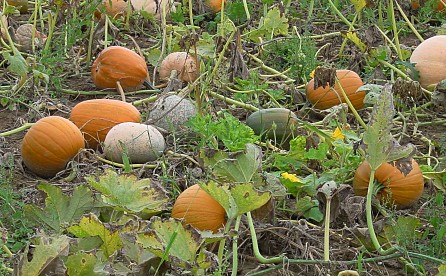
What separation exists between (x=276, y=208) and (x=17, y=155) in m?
1.20

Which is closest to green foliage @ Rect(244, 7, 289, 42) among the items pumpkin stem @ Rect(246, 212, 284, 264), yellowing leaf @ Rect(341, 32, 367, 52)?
yellowing leaf @ Rect(341, 32, 367, 52)

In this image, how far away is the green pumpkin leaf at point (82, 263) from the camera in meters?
2.36

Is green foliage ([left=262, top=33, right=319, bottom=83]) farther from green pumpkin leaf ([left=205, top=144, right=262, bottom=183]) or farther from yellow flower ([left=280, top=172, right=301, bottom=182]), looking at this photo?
→ green pumpkin leaf ([left=205, top=144, right=262, bottom=183])

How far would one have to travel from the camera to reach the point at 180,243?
2396 mm

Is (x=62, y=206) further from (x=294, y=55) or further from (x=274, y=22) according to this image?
(x=274, y=22)

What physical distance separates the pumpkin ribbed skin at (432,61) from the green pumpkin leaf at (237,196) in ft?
6.82

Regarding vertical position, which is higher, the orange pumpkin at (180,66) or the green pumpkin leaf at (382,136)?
the green pumpkin leaf at (382,136)

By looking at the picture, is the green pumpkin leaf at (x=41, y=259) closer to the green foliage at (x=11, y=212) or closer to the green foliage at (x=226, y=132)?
the green foliage at (x=11, y=212)

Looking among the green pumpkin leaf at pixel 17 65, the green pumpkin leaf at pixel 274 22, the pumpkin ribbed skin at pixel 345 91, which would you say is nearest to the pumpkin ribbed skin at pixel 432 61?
the pumpkin ribbed skin at pixel 345 91

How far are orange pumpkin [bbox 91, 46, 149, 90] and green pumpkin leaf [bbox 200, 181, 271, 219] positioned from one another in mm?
1947

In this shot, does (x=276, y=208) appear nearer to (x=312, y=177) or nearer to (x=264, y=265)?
(x=312, y=177)

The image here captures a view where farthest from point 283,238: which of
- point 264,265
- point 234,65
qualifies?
point 234,65

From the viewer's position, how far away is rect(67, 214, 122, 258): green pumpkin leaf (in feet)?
8.25

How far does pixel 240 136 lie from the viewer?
11.0 ft
